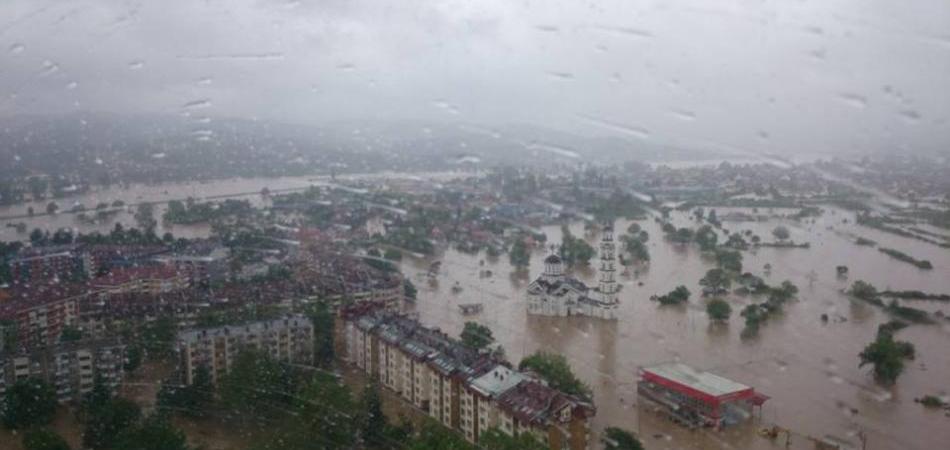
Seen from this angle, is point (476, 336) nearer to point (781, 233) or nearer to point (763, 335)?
point (763, 335)

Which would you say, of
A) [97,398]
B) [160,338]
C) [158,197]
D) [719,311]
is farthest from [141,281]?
[158,197]

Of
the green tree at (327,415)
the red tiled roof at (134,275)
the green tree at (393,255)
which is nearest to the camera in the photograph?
the green tree at (327,415)

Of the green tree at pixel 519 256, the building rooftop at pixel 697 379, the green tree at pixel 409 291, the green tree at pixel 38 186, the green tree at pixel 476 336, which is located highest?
the green tree at pixel 38 186

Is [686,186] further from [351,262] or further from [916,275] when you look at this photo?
[351,262]

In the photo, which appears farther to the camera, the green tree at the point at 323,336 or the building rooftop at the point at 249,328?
the green tree at the point at 323,336

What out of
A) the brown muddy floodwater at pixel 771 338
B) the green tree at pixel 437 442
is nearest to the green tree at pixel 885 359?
the brown muddy floodwater at pixel 771 338

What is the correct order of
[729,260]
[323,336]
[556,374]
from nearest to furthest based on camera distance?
1. [556,374]
2. [323,336]
3. [729,260]

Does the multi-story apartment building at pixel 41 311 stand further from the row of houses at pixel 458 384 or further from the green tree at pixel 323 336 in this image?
the row of houses at pixel 458 384
